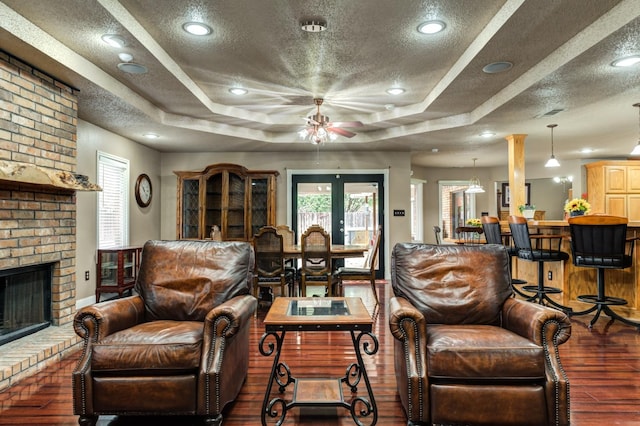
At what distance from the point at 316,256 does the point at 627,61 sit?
348 cm

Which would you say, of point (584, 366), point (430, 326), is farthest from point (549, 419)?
point (584, 366)

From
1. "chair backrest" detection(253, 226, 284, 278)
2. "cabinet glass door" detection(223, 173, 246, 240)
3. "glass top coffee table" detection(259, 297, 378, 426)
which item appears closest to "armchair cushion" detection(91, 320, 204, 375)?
"glass top coffee table" detection(259, 297, 378, 426)

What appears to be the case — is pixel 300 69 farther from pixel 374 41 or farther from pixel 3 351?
pixel 3 351

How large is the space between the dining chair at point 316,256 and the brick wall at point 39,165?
241cm

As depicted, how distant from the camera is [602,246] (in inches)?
160

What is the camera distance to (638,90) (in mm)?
4219

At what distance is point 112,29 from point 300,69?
173cm

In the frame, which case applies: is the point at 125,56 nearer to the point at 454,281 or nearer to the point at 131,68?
A: the point at 131,68

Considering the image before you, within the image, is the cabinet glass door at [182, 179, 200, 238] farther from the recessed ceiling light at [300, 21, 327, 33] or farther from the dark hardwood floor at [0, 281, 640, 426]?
the recessed ceiling light at [300, 21, 327, 33]

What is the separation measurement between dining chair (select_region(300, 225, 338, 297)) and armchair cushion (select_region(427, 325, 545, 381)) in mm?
2751

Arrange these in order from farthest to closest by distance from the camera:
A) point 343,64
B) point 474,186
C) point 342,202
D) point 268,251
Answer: point 474,186 → point 342,202 → point 268,251 → point 343,64

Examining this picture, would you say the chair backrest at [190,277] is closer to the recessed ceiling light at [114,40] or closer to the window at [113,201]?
the recessed ceiling light at [114,40]

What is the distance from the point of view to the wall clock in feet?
21.8

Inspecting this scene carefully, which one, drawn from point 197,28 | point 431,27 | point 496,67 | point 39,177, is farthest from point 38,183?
point 496,67
